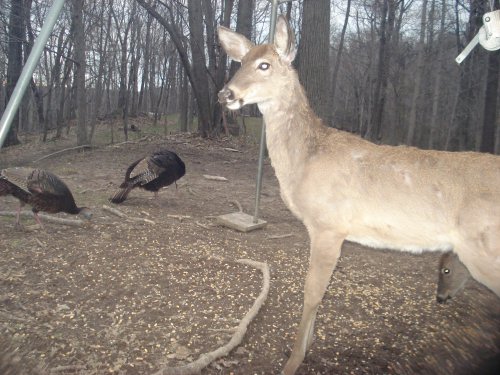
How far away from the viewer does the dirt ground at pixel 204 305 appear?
10.7 ft

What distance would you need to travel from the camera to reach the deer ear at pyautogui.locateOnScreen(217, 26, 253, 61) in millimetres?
3752

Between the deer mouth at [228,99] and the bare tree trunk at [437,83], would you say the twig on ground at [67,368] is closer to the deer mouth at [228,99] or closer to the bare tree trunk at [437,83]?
the deer mouth at [228,99]

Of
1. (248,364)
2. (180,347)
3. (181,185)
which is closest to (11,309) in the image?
(180,347)

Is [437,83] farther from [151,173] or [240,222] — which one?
[240,222]

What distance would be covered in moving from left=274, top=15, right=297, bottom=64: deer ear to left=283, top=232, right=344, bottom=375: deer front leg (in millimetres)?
1495

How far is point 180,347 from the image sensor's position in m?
3.33

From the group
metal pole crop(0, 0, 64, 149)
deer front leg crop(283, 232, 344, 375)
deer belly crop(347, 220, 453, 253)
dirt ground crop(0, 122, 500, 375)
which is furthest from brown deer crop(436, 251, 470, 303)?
metal pole crop(0, 0, 64, 149)

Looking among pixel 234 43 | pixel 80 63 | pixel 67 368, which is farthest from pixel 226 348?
pixel 80 63

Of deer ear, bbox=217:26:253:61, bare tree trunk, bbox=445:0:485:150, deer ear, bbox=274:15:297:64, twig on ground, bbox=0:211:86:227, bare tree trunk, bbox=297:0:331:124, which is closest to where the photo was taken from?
deer ear, bbox=274:15:297:64

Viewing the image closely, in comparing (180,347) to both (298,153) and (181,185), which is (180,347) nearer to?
(298,153)

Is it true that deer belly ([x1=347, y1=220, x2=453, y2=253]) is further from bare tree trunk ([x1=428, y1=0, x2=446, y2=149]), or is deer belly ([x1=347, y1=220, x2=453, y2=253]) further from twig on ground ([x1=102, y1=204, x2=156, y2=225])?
bare tree trunk ([x1=428, y1=0, x2=446, y2=149])

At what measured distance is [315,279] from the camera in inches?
127

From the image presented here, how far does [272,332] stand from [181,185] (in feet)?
17.2

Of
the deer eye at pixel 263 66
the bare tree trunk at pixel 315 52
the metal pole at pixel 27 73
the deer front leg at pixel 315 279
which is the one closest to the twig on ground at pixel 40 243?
the metal pole at pixel 27 73
